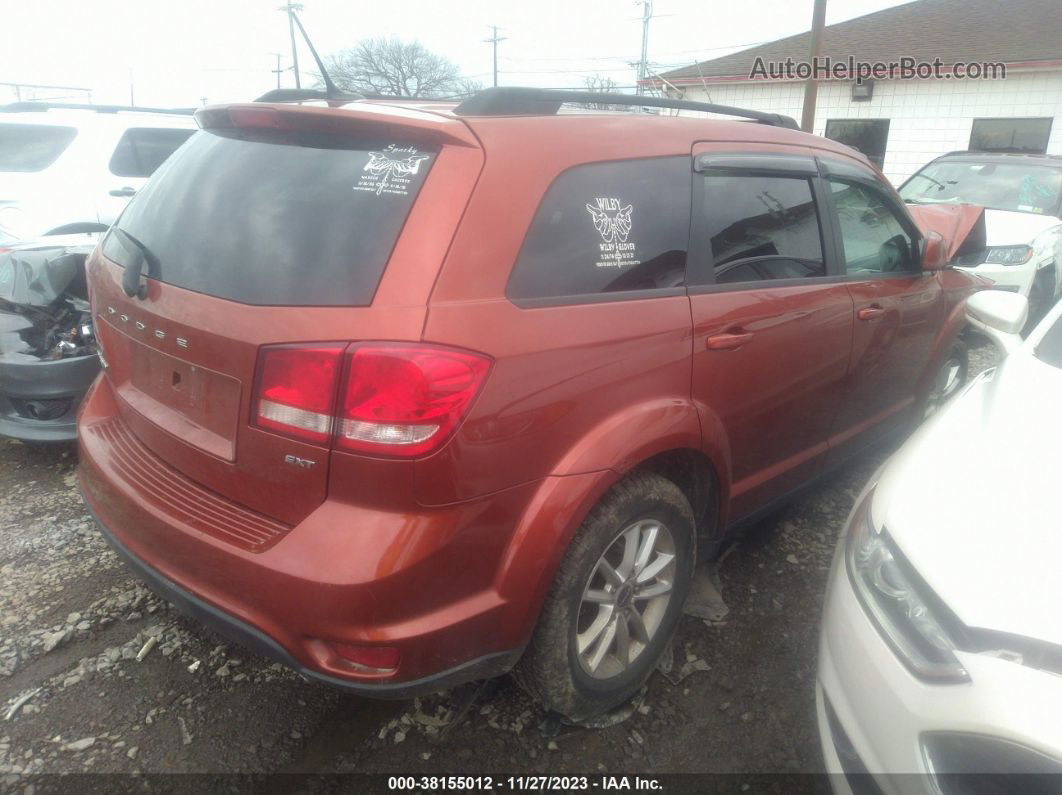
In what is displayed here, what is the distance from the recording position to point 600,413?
189 cm

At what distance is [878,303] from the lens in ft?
9.91

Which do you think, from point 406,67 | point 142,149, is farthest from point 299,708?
point 406,67

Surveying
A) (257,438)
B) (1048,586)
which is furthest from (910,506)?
(257,438)

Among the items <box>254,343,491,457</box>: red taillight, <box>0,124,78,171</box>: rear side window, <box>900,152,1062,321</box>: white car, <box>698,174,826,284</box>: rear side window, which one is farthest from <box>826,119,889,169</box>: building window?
<box>254,343,491,457</box>: red taillight

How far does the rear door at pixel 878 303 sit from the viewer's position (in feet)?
9.70

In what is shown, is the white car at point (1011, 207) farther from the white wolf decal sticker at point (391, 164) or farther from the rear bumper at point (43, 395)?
the rear bumper at point (43, 395)

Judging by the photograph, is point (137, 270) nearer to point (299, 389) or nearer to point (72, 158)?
point (299, 389)

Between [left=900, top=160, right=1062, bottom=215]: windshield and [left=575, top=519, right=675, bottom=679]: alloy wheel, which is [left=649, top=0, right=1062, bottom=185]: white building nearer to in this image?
[left=900, top=160, right=1062, bottom=215]: windshield

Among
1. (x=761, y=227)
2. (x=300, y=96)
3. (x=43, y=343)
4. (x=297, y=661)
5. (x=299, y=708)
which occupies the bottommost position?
(x=299, y=708)

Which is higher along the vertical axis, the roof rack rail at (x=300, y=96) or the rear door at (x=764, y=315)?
the roof rack rail at (x=300, y=96)

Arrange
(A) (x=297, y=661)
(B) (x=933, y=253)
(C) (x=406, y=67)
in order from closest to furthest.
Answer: (A) (x=297, y=661) < (B) (x=933, y=253) < (C) (x=406, y=67)

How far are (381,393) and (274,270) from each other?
449mm

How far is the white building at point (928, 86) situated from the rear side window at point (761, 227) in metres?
11.9

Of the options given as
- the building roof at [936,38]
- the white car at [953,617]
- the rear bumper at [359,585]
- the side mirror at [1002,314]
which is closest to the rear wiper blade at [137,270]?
the rear bumper at [359,585]
